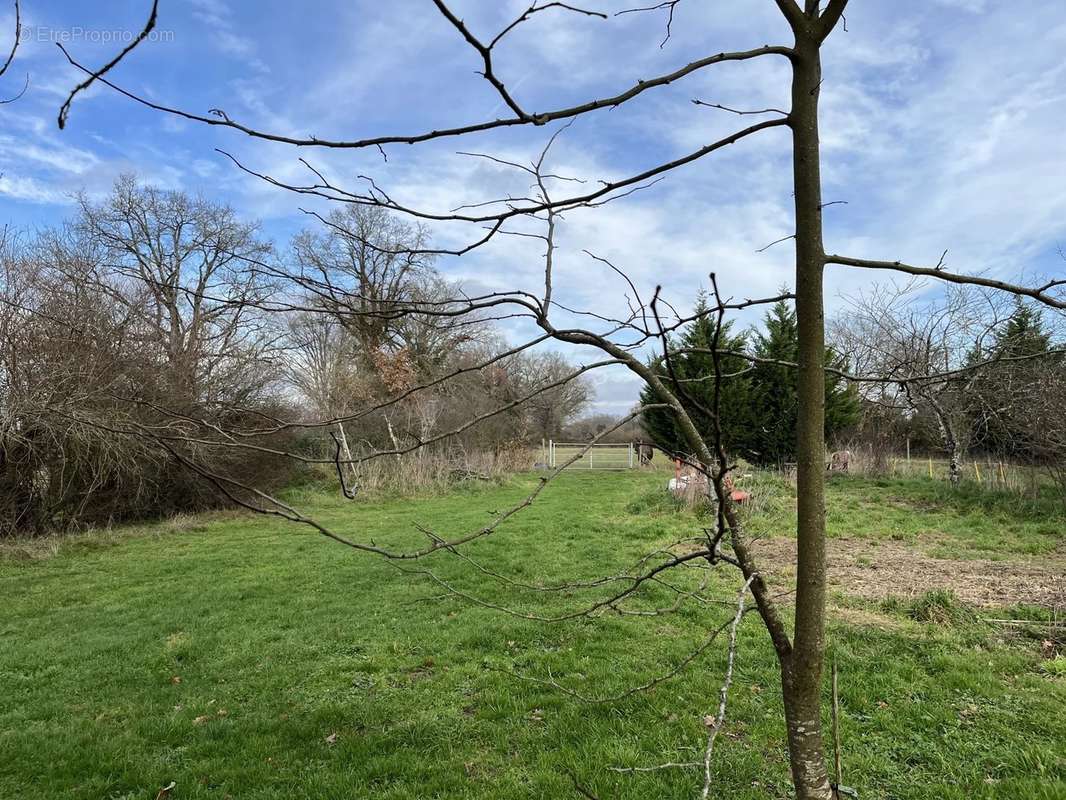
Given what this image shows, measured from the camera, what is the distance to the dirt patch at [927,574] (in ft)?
18.9

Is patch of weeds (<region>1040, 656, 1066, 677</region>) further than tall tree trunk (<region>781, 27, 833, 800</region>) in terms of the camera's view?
Yes

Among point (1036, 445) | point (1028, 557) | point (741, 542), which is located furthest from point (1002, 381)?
point (741, 542)

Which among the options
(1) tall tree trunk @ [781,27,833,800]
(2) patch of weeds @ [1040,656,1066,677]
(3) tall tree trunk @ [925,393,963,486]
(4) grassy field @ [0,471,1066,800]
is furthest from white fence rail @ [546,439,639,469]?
(1) tall tree trunk @ [781,27,833,800]

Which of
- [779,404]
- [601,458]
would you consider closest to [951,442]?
[779,404]

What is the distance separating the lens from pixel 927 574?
6.79 m

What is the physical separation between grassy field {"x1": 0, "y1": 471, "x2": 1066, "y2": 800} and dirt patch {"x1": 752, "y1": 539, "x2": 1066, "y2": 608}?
80mm

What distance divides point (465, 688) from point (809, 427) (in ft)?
12.8

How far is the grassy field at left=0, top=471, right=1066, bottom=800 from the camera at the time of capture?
3182mm

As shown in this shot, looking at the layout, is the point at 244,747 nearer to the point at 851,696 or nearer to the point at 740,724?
the point at 740,724

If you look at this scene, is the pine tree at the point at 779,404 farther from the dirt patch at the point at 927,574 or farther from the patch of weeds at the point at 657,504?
the dirt patch at the point at 927,574

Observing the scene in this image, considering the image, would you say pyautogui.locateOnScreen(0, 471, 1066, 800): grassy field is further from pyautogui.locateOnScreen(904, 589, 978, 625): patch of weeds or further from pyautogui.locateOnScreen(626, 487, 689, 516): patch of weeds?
pyautogui.locateOnScreen(626, 487, 689, 516): patch of weeds

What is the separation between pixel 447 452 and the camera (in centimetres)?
2114

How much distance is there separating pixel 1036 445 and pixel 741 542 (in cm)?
1130

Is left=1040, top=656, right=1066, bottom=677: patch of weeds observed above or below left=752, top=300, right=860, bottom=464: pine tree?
below
